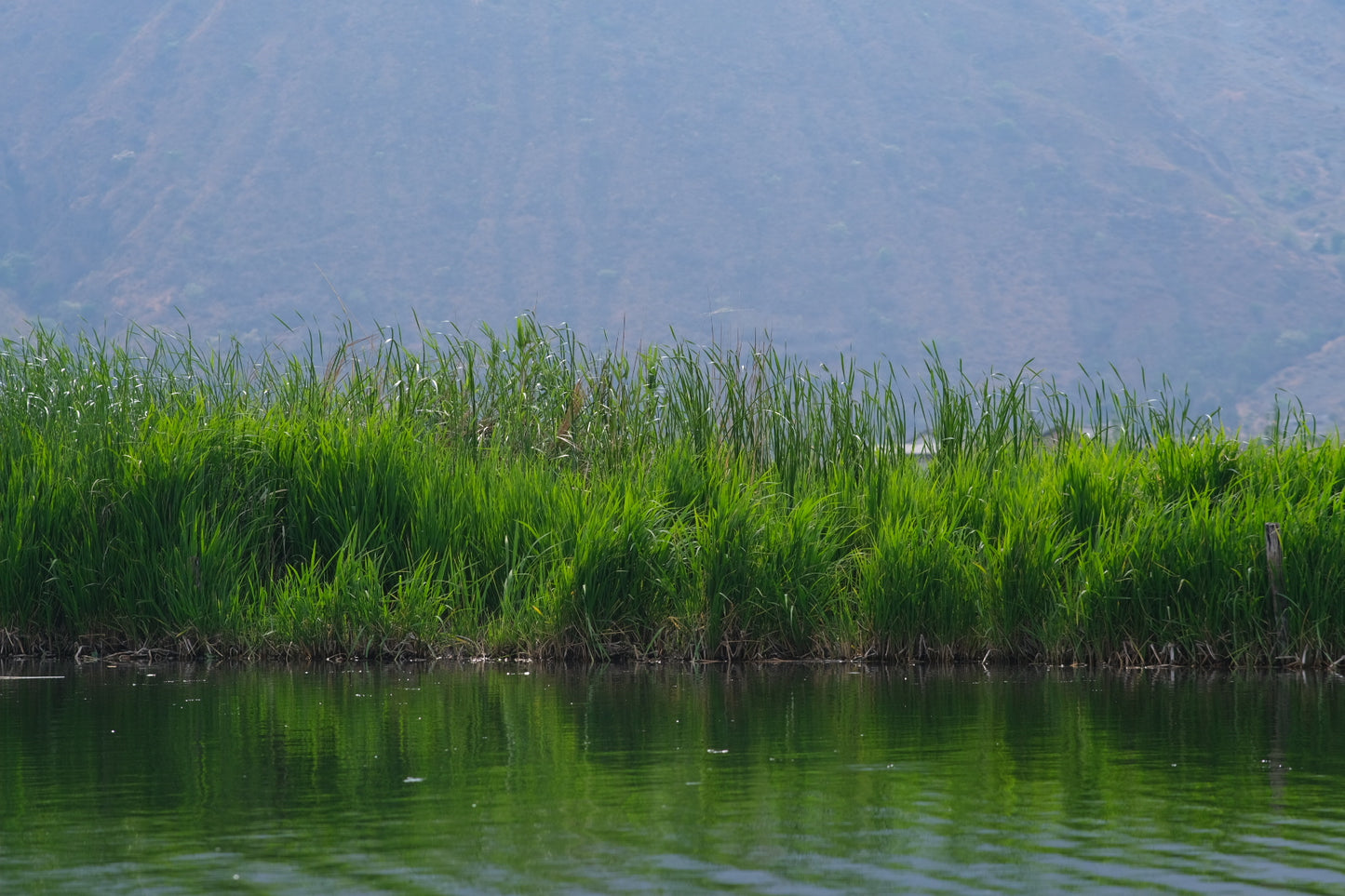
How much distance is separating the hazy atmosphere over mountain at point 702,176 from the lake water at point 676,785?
339 ft

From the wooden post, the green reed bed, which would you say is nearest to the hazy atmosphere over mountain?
the green reed bed

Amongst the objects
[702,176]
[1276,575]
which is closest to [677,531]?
[1276,575]

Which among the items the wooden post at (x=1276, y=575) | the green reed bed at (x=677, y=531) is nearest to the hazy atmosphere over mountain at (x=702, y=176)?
the green reed bed at (x=677, y=531)

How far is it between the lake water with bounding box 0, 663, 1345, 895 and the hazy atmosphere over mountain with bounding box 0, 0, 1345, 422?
339 feet

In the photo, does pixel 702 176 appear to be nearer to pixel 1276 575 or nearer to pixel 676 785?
pixel 1276 575

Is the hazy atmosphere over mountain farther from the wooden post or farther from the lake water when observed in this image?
the lake water

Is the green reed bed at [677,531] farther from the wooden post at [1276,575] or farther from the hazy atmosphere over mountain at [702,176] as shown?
the hazy atmosphere over mountain at [702,176]

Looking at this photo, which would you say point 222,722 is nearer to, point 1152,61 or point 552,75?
point 552,75

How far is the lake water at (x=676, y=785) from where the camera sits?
3.89 metres

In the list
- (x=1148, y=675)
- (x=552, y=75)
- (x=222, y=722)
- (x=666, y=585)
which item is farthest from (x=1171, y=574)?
(x=552, y=75)

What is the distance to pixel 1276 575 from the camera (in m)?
8.09

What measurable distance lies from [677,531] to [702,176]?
137871 millimetres

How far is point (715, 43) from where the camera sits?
16188 cm

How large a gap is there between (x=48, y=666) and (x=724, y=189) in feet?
448
